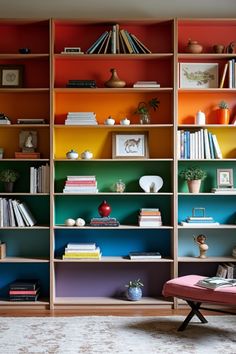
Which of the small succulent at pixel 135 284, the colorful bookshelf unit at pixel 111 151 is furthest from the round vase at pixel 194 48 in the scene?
the small succulent at pixel 135 284

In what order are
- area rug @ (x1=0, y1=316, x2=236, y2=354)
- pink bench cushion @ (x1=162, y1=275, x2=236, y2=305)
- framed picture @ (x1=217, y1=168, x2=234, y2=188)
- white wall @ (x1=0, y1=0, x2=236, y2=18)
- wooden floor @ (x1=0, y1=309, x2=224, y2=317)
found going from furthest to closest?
framed picture @ (x1=217, y1=168, x2=234, y2=188), white wall @ (x1=0, y1=0, x2=236, y2=18), wooden floor @ (x1=0, y1=309, x2=224, y2=317), pink bench cushion @ (x1=162, y1=275, x2=236, y2=305), area rug @ (x1=0, y1=316, x2=236, y2=354)

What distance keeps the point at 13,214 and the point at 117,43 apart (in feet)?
6.48

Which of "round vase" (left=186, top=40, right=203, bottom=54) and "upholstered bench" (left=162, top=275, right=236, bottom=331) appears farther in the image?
"round vase" (left=186, top=40, right=203, bottom=54)

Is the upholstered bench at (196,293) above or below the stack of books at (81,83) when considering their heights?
below

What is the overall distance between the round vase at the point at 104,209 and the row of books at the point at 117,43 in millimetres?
1518

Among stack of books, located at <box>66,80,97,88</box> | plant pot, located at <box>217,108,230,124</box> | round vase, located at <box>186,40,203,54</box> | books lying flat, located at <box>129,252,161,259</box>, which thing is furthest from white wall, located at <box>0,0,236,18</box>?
books lying flat, located at <box>129,252,161,259</box>

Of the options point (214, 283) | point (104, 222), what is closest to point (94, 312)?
point (104, 222)

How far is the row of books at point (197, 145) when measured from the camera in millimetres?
4797

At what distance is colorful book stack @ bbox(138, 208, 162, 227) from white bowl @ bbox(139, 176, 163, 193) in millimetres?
221

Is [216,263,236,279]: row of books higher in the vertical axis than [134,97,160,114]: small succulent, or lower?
lower

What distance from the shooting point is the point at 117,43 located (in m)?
4.80

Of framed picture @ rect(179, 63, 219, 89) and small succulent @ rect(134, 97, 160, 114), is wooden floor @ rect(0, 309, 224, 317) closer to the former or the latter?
small succulent @ rect(134, 97, 160, 114)

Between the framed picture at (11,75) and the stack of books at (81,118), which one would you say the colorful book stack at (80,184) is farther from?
the framed picture at (11,75)

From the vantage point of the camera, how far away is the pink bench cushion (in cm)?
Answer: 374
